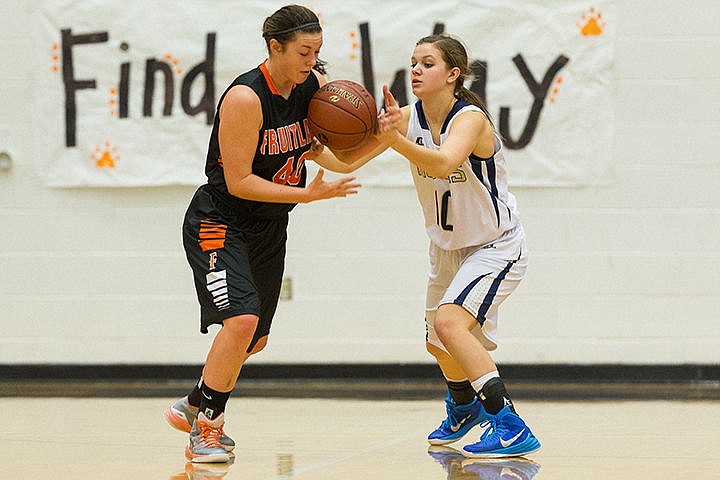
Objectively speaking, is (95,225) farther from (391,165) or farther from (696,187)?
(696,187)

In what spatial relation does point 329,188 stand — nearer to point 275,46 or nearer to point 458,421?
point 275,46

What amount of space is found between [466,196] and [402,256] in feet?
8.55

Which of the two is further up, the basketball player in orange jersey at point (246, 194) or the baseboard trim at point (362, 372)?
the basketball player in orange jersey at point (246, 194)

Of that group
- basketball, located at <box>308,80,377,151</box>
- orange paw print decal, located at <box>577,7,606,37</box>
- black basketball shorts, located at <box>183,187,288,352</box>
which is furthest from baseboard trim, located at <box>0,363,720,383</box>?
basketball, located at <box>308,80,377,151</box>

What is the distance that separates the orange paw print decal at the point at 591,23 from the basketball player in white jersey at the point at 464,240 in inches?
100

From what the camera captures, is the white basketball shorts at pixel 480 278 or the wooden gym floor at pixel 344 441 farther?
the white basketball shorts at pixel 480 278

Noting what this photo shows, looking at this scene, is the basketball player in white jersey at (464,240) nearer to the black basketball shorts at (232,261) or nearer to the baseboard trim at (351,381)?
the black basketball shorts at (232,261)

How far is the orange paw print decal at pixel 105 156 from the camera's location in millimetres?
6617

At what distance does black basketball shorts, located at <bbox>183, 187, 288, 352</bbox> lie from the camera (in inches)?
148

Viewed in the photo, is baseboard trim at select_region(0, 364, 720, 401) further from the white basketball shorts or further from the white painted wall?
the white basketball shorts

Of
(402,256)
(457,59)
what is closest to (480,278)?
(457,59)

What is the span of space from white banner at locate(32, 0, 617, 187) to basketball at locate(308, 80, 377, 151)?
8.46ft

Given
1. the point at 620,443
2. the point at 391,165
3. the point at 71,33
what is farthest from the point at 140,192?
the point at 620,443

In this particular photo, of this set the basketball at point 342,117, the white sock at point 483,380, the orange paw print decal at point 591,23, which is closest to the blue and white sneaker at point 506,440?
the white sock at point 483,380
